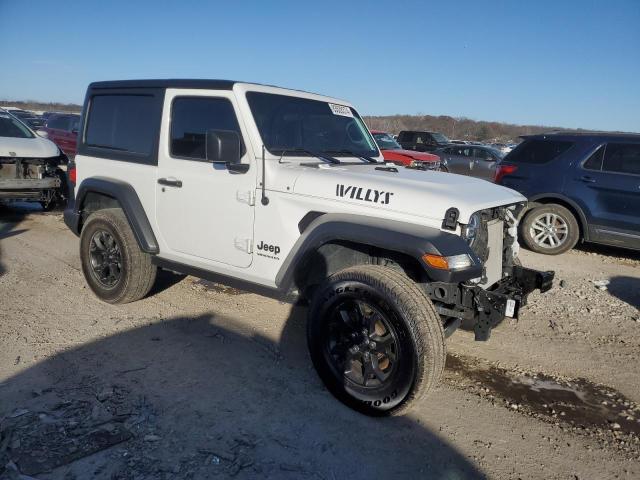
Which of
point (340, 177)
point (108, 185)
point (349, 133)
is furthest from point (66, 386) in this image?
point (349, 133)

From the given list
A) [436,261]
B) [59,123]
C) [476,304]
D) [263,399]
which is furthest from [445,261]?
[59,123]

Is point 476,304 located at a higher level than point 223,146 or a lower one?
lower

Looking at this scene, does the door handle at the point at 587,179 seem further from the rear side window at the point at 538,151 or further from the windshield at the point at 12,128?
the windshield at the point at 12,128

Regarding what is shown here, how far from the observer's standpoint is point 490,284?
3.54 meters

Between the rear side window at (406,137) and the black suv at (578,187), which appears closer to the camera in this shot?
the black suv at (578,187)

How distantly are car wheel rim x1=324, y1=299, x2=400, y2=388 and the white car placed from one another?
6.98 metres

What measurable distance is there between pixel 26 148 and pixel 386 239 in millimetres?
7733

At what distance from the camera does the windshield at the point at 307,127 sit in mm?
3725

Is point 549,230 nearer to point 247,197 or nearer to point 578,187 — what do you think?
point 578,187

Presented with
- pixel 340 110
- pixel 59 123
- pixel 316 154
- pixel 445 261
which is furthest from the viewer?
pixel 59 123

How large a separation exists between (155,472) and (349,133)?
3.12m

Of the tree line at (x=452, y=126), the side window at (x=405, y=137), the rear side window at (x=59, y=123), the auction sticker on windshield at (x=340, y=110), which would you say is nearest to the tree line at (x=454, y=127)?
the tree line at (x=452, y=126)

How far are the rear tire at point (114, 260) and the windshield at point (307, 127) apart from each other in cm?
166

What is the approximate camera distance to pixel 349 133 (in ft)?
14.6
